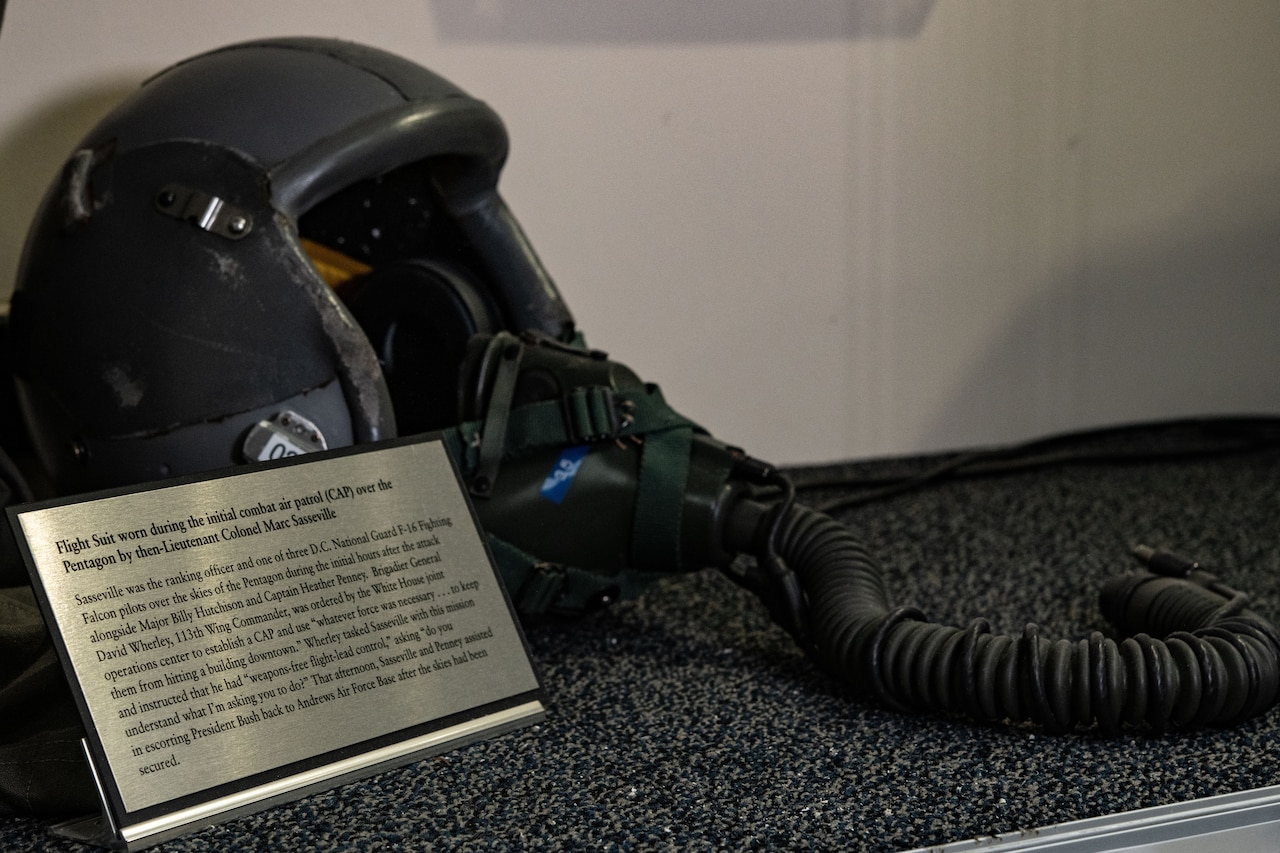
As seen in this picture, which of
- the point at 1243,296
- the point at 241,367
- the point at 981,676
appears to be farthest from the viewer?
the point at 1243,296

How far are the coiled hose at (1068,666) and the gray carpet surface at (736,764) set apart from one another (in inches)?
1.2

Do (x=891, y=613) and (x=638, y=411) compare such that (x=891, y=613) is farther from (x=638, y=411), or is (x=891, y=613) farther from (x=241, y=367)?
(x=241, y=367)

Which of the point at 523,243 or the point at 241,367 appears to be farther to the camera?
the point at 523,243

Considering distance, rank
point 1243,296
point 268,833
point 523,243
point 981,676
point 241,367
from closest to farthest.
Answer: point 268,833 < point 981,676 < point 241,367 < point 523,243 < point 1243,296

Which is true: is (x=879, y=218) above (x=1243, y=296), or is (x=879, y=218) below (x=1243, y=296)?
above

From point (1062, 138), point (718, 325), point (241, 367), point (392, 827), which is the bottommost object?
point (392, 827)

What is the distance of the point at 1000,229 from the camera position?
2.18 meters

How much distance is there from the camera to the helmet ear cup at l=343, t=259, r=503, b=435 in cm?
139

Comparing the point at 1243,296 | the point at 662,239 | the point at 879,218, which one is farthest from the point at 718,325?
the point at 1243,296

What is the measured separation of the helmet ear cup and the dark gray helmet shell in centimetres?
13

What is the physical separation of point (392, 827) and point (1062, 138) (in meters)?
1.79

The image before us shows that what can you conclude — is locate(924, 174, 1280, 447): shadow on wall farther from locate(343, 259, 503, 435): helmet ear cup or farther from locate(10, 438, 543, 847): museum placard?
locate(10, 438, 543, 847): museum placard

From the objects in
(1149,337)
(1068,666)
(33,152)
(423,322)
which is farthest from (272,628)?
(1149,337)

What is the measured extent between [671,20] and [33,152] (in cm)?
102
